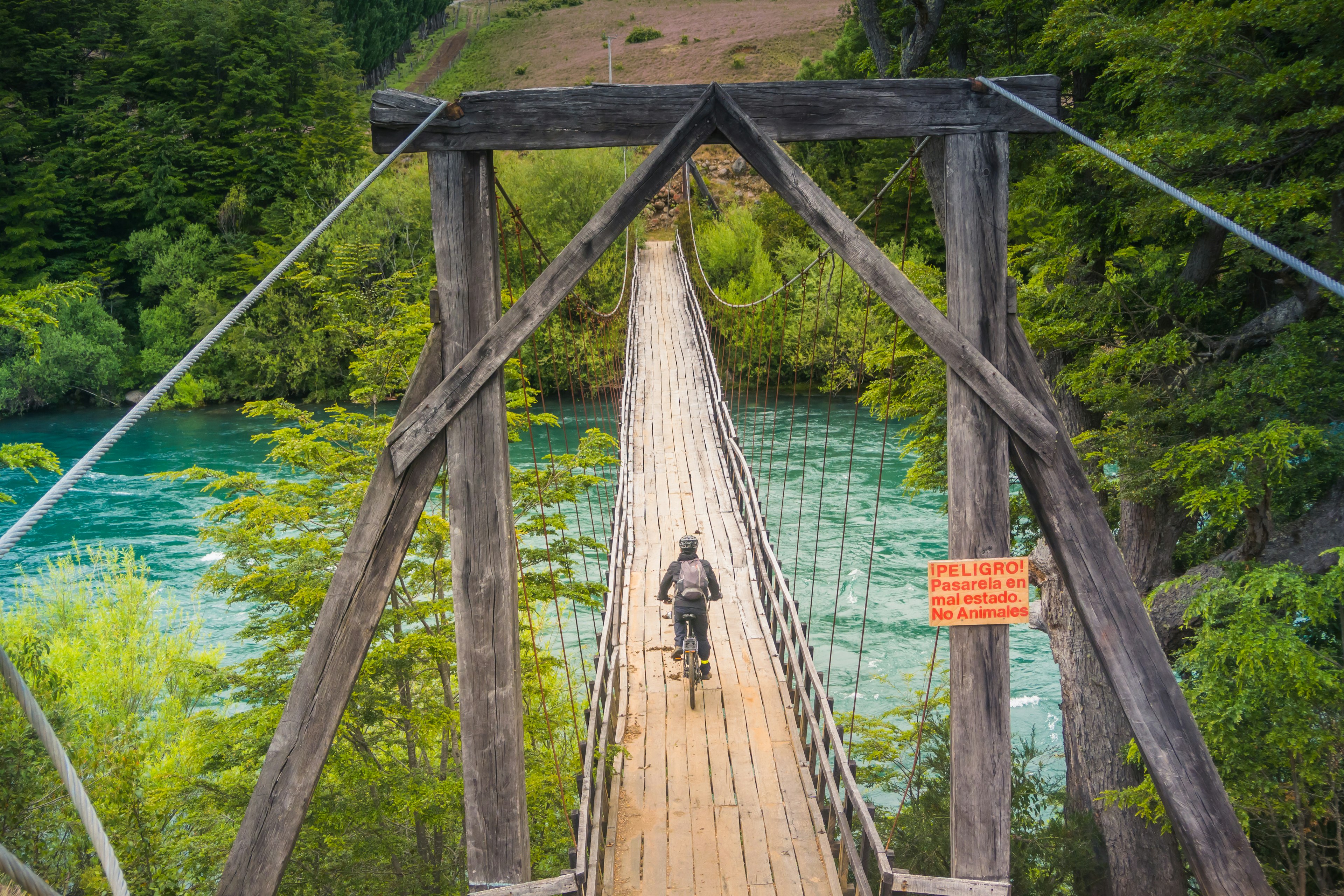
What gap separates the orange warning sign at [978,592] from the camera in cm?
193

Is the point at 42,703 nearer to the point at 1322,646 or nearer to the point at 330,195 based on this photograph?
the point at 1322,646

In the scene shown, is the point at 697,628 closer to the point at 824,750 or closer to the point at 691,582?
the point at 691,582

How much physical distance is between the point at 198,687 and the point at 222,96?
932 inches

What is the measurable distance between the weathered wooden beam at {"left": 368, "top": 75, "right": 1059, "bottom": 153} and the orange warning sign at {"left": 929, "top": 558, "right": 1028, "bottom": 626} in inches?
38.9

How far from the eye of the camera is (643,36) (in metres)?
47.1

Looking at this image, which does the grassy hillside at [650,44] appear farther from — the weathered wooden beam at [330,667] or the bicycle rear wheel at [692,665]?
the weathered wooden beam at [330,667]

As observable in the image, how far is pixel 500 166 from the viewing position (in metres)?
24.4

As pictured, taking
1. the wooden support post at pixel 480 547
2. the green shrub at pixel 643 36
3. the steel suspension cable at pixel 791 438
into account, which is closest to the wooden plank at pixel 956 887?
the wooden support post at pixel 480 547

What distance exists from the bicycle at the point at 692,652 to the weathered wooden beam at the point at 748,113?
8.81 feet

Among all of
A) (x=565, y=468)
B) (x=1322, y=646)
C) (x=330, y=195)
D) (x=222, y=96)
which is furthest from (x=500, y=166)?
(x=1322, y=646)

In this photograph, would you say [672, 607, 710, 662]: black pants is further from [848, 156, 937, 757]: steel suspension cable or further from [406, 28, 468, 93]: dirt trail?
[406, 28, 468, 93]: dirt trail

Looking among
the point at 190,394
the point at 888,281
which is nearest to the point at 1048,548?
the point at 888,281

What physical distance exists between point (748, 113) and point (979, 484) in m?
1.01

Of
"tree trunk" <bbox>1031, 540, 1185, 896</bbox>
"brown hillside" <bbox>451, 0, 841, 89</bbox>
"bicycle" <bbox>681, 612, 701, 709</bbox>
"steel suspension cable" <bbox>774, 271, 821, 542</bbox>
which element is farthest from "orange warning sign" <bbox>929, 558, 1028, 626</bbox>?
"brown hillside" <bbox>451, 0, 841, 89</bbox>
